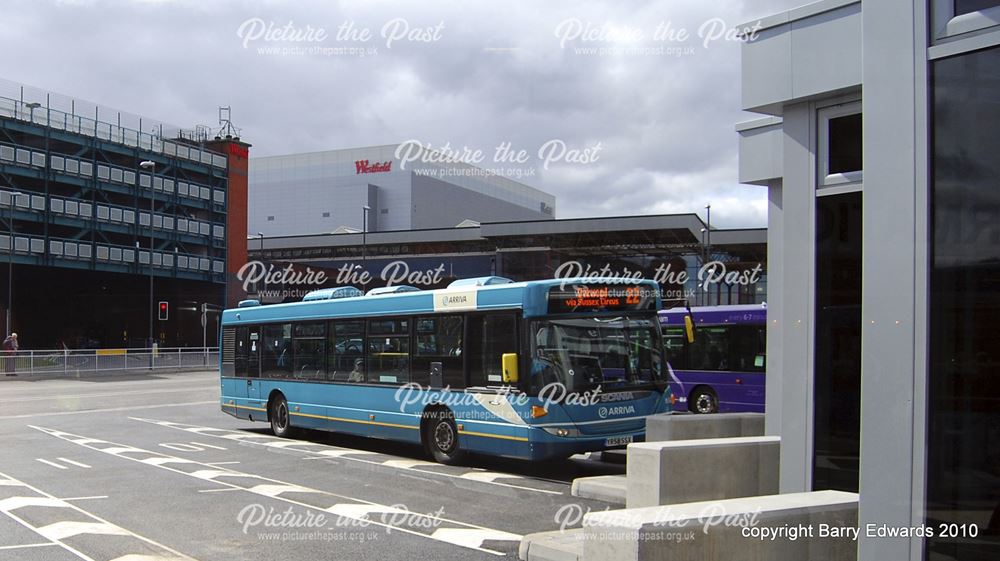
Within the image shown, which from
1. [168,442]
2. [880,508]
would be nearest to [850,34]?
[880,508]

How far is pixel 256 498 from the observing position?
414 inches

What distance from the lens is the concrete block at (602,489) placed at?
34.3 ft

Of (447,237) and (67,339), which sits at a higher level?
(447,237)

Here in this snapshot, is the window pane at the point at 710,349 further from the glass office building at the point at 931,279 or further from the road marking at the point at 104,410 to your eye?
the glass office building at the point at 931,279

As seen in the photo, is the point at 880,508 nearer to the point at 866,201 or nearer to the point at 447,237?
the point at 866,201

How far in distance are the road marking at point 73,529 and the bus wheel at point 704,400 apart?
16.0 m

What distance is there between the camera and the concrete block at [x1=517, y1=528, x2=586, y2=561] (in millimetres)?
6973

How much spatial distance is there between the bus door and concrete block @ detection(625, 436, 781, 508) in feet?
39.2

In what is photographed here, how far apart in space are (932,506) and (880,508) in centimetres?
28

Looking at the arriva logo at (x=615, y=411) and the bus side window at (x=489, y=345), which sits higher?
the bus side window at (x=489, y=345)

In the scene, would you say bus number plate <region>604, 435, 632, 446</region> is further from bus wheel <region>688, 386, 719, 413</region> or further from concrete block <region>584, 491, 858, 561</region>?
bus wheel <region>688, 386, 719, 413</region>

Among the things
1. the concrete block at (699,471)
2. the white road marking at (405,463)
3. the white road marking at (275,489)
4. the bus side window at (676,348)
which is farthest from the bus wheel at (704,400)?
the concrete block at (699,471)

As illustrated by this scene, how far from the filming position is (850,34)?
7172 millimetres

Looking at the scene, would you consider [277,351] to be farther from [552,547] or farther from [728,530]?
[728,530]
